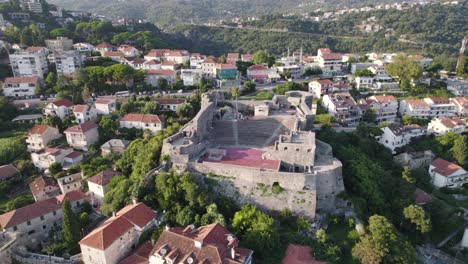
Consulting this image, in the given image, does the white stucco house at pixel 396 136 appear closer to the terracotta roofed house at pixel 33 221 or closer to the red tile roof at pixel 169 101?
the red tile roof at pixel 169 101

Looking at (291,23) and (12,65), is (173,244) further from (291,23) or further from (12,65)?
(291,23)

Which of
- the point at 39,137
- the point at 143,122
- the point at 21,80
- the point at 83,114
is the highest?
the point at 21,80

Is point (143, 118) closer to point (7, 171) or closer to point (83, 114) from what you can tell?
point (83, 114)

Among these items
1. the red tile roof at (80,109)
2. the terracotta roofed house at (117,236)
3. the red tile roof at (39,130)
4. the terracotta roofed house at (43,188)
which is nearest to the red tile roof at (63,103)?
the red tile roof at (80,109)

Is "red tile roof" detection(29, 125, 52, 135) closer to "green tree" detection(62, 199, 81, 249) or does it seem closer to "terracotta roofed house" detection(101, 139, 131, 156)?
"terracotta roofed house" detection(101, 139, 131, 156)

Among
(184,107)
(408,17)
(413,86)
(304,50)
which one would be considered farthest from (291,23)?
(184,107)

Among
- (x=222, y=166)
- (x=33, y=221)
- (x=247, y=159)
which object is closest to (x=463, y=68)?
(x=247, y=159)
